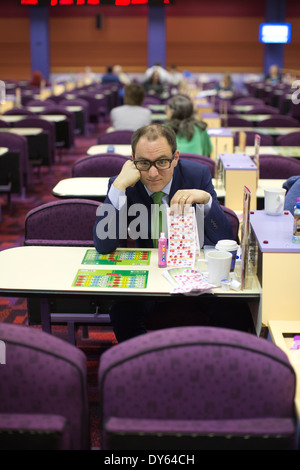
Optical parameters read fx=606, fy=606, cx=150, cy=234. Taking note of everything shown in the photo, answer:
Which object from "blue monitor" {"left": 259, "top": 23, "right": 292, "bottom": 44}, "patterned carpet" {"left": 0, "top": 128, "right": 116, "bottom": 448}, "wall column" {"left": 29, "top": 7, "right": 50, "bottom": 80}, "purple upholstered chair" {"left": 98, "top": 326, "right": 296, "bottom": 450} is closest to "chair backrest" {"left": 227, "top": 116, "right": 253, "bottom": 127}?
"patterned carpet" {"left": 0, "top": 128, "right": 116, "bottom": 448}

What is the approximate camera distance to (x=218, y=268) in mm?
2223

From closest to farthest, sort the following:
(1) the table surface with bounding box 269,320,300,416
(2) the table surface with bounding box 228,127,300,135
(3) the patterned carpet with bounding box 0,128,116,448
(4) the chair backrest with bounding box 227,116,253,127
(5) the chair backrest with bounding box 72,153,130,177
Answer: (1) the table surface with bounding box 269,320,300,416 → (3) the patterned carpet with bounding box 0,128,116,448 → (5) the chair backrest with bounding box 72,153,130,177 → (2) the table surface with bounding box 228,127,300,135 → (4) the chair backrest with bounding box 227,116,253,127

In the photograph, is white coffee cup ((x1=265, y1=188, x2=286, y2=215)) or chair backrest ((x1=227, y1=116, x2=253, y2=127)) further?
chair backrest ((x1=227, y1=116, x2=253, y2=127))

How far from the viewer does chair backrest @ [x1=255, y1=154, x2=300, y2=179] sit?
14.4ft

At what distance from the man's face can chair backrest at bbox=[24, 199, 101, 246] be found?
0.46m

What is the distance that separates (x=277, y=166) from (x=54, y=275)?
98.8 inches

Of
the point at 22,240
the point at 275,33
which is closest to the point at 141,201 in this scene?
the point at 22,240

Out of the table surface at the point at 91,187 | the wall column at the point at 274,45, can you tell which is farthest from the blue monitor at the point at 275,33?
the table surface at the point at 91,187

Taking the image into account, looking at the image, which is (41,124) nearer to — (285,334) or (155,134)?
(155,134)

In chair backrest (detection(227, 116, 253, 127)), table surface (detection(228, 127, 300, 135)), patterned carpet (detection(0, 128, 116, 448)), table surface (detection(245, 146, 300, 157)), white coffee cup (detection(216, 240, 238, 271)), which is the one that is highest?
chair backrest (detection(227, 116, 253, 127))

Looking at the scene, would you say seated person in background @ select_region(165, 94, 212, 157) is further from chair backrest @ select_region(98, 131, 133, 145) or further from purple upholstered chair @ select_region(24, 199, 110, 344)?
purple upholstered chair @ select_region(24, 199, 110, 344)

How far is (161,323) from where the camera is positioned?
267 cm

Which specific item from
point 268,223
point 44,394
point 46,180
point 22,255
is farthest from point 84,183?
point 46,180

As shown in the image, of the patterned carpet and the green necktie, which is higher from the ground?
the green necktie
